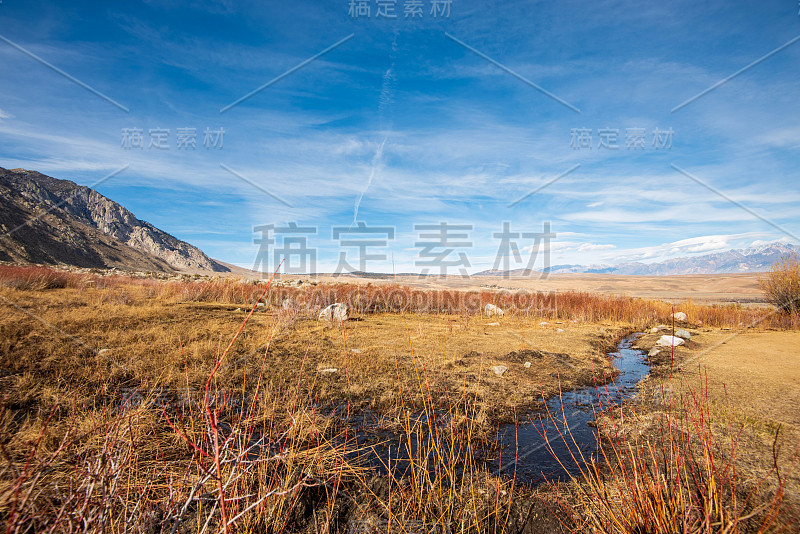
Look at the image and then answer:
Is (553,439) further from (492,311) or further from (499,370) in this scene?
(492,311)

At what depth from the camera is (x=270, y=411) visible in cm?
414

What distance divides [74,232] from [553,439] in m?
→ 85.3

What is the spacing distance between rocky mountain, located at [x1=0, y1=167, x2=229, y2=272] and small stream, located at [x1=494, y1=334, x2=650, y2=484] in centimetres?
5397

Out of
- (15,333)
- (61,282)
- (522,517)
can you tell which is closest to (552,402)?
(522,517)

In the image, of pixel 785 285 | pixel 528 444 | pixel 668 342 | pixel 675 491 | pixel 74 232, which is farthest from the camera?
pixel 74 232

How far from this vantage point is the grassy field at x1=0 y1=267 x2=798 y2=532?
6.46ft

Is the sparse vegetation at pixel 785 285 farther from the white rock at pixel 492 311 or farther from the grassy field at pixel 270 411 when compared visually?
the white rock at pixel 492 311

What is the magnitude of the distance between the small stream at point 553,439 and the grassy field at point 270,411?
0.74 ft

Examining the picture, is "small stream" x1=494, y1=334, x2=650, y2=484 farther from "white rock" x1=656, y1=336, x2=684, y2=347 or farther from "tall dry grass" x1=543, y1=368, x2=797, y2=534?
"white rock" x1=656, y1=336, x2=684, y2=347

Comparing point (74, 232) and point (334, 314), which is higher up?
point (74, 232)

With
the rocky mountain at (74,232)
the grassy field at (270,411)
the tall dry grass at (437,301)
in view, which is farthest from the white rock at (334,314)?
the rocky mountain at (74,232)

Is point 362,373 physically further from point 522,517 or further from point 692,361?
point 692,361

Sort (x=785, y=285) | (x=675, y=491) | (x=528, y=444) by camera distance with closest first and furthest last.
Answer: (x=675, y=491), (x=528, y=444), (x=785, y=285)

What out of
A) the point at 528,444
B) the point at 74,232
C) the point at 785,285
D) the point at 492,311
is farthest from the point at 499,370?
the point at 74,232
